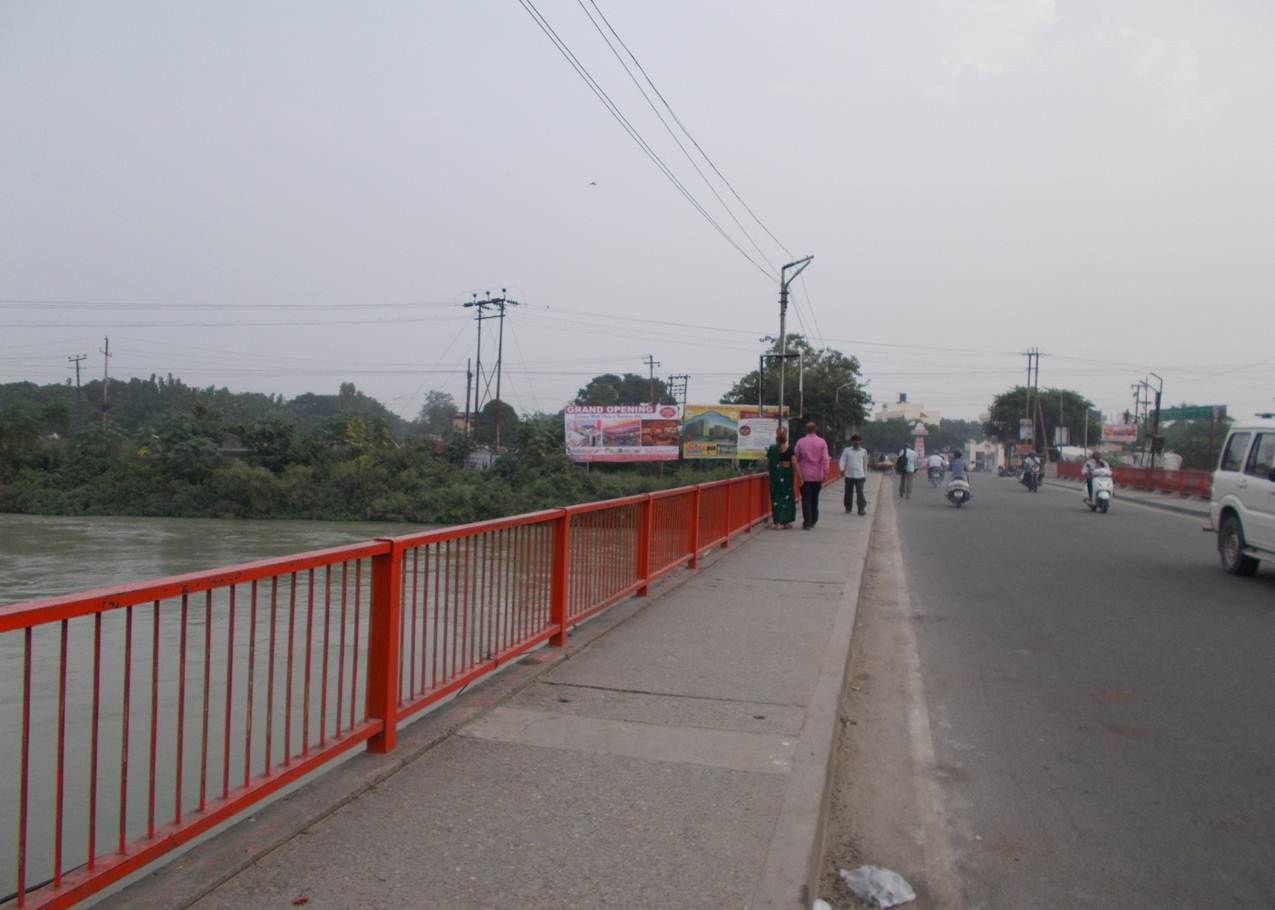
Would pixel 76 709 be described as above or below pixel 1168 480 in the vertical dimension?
below

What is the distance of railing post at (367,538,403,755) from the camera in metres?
4.51

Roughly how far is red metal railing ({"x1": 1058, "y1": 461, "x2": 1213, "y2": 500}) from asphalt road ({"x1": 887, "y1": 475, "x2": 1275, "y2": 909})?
1963 centimetres

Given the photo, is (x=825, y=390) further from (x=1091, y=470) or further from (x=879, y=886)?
(x=879, y=886)

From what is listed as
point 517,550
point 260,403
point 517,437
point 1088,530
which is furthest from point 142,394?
point 517,550

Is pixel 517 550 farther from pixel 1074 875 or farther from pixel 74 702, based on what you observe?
pixel 74 702

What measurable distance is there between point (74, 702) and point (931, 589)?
848 cm

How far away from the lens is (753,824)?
3932mm

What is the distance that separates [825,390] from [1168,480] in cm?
1795

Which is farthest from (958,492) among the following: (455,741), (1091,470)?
(455,741)

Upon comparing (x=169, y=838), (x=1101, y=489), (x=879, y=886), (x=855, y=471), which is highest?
(x=855, y=471)

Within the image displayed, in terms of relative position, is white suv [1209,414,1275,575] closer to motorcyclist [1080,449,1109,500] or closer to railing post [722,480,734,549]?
railing post [722,480,734,549]

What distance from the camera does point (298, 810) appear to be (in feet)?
12.8

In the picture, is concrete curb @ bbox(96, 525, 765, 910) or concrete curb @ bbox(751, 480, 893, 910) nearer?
concrete curb @ bbox(96, 525, 765, 910)

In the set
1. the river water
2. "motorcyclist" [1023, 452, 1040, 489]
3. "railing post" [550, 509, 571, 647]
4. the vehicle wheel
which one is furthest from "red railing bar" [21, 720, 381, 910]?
"motorcyclist" [1023, 452, 1040, 489]
